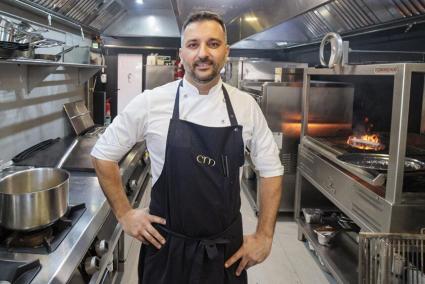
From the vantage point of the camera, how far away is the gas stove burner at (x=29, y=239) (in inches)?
46.6

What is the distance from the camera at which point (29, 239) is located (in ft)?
3.93

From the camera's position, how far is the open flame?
2.39 meters

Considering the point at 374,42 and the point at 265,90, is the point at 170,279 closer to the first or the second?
the point at 265,90

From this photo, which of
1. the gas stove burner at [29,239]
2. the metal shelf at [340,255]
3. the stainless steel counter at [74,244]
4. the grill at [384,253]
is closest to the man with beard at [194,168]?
the stainless steel counter at [74,244]

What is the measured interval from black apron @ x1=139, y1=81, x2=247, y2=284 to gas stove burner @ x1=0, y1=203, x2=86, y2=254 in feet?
1.11

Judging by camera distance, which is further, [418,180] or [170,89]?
[418,180]

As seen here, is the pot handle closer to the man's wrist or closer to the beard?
the beard

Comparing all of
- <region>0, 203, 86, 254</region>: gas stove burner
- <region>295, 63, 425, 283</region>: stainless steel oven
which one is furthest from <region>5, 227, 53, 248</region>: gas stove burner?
<region>295, 63, 425, 283</region>: stainless steel oven

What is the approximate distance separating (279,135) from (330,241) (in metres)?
1.12

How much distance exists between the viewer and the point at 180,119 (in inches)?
50.9

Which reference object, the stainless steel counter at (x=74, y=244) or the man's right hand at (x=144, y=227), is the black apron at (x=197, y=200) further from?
the stainless steel counter at (x=74, y=244)

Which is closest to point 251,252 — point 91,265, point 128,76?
point 91,265

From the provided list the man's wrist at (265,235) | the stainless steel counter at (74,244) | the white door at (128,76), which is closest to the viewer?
the stainless steel counter at (74,244)

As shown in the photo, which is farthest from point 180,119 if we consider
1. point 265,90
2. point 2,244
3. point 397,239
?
point 265,90
